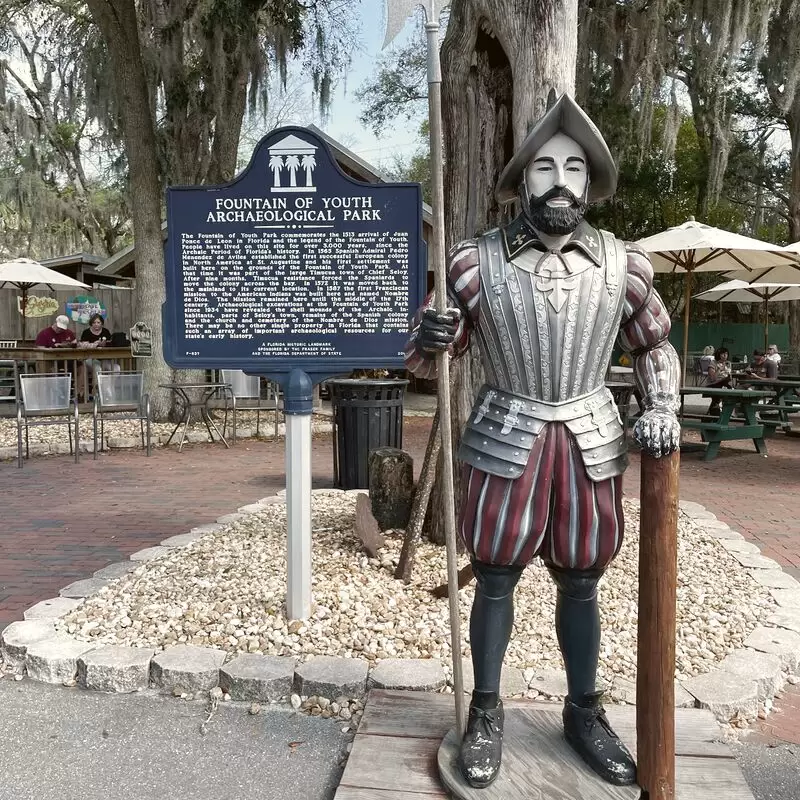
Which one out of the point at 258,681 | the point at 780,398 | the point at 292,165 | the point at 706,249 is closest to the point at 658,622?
the point at 258,681

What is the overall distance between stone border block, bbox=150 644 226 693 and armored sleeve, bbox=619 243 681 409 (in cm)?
198

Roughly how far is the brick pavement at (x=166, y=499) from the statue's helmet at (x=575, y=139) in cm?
210

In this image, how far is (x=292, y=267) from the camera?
11.1 ft

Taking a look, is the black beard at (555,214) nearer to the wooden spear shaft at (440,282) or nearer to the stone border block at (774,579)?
the wooden spear shaft at (440,282)

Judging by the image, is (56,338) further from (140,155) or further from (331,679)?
(331,679)

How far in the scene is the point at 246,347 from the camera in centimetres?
340

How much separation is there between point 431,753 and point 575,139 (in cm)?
193

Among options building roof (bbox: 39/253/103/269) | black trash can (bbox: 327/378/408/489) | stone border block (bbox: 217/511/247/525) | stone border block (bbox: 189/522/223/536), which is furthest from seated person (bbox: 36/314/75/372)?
stone border block (bbox: 189/522/223/536)

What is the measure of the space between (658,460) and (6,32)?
18030 mm

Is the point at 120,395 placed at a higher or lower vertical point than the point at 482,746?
higher

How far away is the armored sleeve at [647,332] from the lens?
223 cm

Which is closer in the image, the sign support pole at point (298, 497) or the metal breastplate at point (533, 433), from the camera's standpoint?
the metal breastplate at point (533, 433)

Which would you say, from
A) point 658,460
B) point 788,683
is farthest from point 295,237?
point 788,683

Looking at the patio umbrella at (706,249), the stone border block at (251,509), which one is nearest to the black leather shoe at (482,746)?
the stone border block at (251,509)
